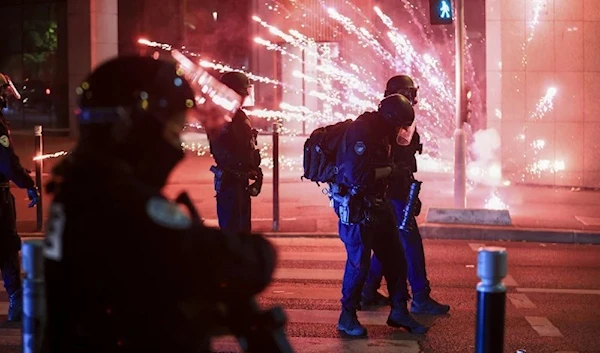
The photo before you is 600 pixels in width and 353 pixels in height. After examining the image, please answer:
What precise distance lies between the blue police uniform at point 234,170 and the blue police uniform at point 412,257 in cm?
116

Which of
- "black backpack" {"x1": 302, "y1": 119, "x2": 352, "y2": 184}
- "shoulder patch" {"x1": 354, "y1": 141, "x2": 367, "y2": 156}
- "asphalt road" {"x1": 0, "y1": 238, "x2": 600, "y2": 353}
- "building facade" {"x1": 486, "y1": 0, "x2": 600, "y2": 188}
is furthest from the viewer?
"building facade" {"x1": 486, "y1": 0, "x2": 600, "y2": 188}

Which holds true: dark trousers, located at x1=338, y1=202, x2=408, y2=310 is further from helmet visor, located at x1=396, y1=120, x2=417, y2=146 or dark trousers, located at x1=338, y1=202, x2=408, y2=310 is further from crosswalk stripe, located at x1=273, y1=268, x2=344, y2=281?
crosswalk stripe, located at x1=273, y1=268, x2=344, y2=281

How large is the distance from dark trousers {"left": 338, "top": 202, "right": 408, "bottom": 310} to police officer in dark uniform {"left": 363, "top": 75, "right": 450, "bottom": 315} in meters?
0.69

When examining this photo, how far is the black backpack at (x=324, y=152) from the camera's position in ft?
22.8

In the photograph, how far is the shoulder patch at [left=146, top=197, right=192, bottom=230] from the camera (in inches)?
93.1

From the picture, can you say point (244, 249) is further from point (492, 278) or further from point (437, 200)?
point (437, 200)

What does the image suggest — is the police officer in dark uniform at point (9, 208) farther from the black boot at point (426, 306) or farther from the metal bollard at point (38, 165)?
the metal bollard at point (38, 165)

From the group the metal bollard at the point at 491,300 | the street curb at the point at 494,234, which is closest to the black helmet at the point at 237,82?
the metal bollard at the point at 491,300

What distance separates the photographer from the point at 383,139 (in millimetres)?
6754

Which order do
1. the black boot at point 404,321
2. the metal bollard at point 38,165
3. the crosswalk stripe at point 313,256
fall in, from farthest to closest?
the metal bollard at point 38,165
the crosswalk stripe at point 313,256
the black boot at point 404,321

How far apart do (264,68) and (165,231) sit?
2597cm

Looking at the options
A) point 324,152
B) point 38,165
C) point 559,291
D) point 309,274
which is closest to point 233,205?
point 324,152

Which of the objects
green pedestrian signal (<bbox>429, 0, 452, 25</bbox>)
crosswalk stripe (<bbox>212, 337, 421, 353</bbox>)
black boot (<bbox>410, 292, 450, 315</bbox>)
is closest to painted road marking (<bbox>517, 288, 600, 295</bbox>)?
black boot (<bbox>410, 292, 450, 315</bbox>)

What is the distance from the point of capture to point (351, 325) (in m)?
7.02
